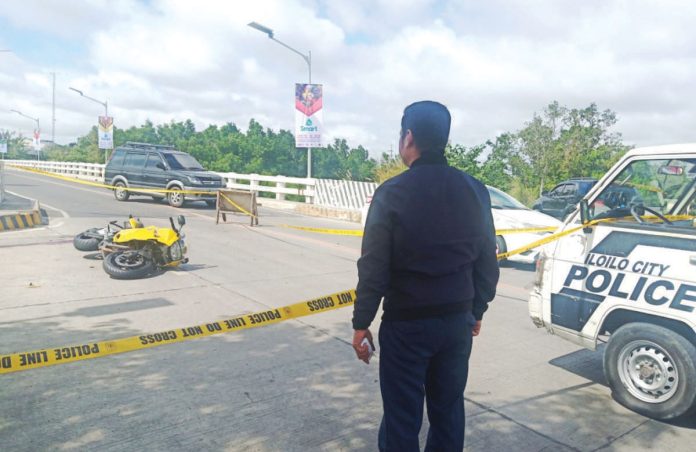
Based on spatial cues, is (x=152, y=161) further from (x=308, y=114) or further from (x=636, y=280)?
(x=636, y=280)

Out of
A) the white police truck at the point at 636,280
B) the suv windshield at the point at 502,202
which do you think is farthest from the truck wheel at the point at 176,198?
the white police truck at the point at 636,280

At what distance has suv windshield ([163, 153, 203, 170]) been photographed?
18.3 meters

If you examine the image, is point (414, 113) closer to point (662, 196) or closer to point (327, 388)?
point (327, 388)

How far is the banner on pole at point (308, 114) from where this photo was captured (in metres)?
20.8

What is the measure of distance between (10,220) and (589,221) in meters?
11.3

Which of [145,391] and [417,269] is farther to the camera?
[145,391]

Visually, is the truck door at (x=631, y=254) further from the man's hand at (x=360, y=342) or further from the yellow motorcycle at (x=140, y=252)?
the yellow motorcycle at (x=140, y=252)

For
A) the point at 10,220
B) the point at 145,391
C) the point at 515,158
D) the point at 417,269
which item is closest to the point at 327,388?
Result: the point at 145,391

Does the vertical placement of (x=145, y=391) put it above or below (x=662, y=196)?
below

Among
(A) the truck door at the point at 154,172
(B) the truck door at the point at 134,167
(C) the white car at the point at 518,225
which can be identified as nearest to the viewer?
(C) the white car at the point at 518,225

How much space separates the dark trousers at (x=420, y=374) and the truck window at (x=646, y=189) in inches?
95.0

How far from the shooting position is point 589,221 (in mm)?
4148

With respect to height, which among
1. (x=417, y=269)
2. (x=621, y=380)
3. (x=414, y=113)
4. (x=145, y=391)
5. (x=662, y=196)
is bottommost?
(x=145, y=391)

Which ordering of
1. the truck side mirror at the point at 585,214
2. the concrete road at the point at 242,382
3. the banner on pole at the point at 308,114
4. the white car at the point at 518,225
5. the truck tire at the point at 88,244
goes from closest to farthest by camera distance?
the concrete road at the point at 242,382
the truck side mirror at the point at 585,214
the truck tire at the point at 88,244
the white car at the point at 518,225
the banner on pole at the point at 308,114
